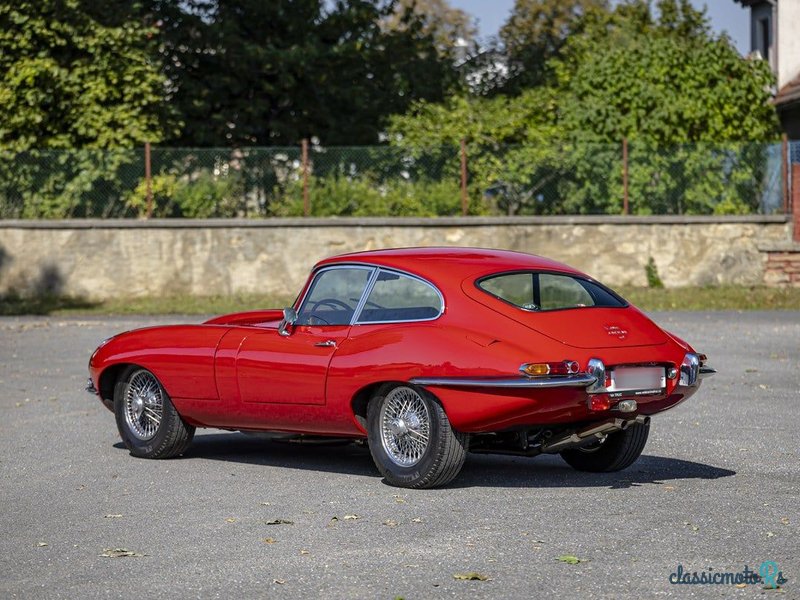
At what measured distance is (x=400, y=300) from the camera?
28.2ft

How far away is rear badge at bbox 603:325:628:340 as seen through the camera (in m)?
8.21

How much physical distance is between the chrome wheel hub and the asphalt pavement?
21 centimetres

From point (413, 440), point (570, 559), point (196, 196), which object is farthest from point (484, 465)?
point (196, 196)

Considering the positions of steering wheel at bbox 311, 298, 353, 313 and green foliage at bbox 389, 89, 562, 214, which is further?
green foliage at bbox 389, 89, 562, 214

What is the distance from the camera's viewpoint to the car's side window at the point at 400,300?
27.8ft

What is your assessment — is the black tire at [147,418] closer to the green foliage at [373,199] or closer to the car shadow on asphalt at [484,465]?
the car shadow on asphalt at [484,465]

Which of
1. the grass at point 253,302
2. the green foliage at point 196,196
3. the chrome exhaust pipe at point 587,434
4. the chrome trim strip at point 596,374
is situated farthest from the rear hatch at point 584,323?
the green foliage at point 196,196

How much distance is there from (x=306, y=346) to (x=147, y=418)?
1.56 metres

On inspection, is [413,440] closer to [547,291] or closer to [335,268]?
[547,291]

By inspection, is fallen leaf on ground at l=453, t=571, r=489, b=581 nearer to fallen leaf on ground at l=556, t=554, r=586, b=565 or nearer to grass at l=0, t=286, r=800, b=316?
fallen leaf on ground at l=556, t=554, r=586, b=565

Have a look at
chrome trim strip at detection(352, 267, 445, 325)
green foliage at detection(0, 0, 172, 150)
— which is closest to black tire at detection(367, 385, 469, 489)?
chrome trim strip at detection(352, 267, 445, 325)

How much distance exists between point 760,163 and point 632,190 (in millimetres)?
2312

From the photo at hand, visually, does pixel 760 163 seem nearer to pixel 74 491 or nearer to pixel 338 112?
pixel 338 112

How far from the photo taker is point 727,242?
85.5ft
